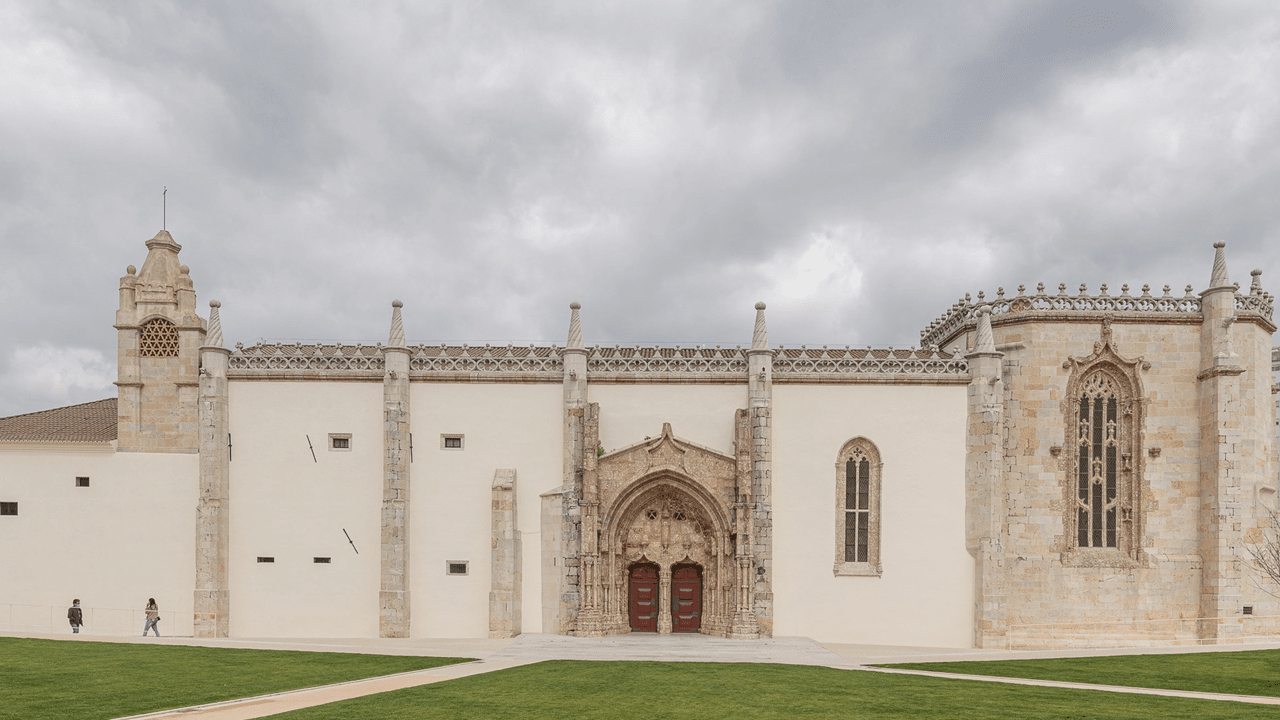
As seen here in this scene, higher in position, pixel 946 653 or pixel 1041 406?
pixel 1041 406

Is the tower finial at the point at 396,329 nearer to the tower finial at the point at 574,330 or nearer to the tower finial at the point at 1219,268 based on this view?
the tower finial at the point at 574,330

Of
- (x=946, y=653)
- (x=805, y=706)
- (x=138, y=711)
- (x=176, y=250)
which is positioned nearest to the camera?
(x=138, y=711)

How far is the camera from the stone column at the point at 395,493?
30.3 metres

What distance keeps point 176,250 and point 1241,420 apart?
3937 cm

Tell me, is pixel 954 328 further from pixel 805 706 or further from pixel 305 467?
pixel 305 467

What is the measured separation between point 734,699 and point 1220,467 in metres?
22.0

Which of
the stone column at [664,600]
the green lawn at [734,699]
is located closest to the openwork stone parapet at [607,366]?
the stone column at [664,600]

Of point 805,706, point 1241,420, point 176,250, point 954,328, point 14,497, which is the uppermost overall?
point 176,250

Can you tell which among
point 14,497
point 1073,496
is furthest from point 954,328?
point 14,497

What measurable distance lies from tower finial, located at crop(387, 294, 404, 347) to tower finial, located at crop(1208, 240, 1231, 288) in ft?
95.0

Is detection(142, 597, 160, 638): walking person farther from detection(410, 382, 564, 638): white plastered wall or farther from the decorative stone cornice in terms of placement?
the decorative stone cornice

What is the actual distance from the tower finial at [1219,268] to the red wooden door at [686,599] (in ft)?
69.6

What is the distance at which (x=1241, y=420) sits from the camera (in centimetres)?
3155

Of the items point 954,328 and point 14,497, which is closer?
point 14,497
